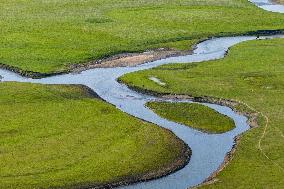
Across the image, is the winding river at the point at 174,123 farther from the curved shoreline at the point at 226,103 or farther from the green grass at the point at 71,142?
the green grass at the point at 71,142

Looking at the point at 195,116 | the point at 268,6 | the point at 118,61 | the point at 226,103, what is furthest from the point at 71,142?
the point at 268,6

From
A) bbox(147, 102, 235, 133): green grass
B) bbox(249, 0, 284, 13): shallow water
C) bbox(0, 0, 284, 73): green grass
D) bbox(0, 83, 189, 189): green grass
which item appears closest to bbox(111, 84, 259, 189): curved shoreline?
bbox(147, 102, 235, 133): green grass

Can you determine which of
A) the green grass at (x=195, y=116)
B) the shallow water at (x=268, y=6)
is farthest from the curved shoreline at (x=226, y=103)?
the shallow water at (x=268, y=6)

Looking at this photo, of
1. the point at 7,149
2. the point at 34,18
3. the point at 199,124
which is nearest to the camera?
the point at 7,149

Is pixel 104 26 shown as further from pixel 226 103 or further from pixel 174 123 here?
pixel 174 123

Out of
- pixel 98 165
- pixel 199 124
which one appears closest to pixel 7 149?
pixel 98 165

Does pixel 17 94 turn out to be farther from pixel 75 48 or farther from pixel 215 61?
pixel 215 61

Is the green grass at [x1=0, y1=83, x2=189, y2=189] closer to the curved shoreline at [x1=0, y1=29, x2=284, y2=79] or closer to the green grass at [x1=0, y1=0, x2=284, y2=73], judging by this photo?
the curved shoreline at [x1=0, y1=29, x2=284, y2=79]
